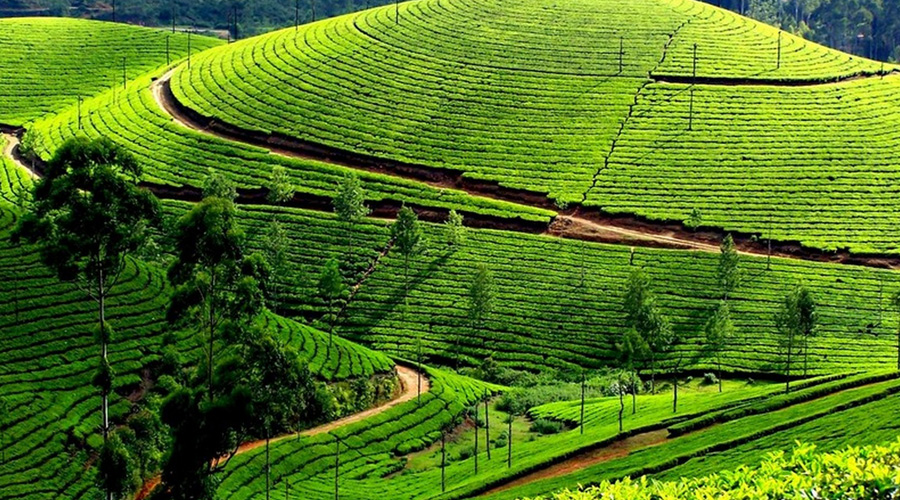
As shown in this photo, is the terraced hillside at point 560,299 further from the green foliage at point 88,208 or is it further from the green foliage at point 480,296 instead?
the green foliage at point 88,208

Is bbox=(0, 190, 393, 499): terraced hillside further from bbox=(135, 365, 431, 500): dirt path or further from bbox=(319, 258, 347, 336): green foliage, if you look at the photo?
bbox=(319, 258, 347, 336): green foliage

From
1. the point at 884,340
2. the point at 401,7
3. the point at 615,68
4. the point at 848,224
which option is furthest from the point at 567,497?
the point at 401,7

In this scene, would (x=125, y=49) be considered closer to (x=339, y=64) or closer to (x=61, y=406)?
(x=339, y=64)

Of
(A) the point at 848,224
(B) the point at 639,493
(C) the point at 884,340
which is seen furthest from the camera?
(A) the point at 848,224

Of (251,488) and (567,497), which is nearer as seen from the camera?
(567,497)

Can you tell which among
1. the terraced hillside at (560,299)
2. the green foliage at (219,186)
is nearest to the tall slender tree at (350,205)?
the terraced hillside at (560,299)

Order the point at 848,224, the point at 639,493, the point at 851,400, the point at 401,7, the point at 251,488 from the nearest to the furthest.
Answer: the point at 639,493
the point at 851,400
the point at 251,488
the point at 848,224
the point at 401,7
